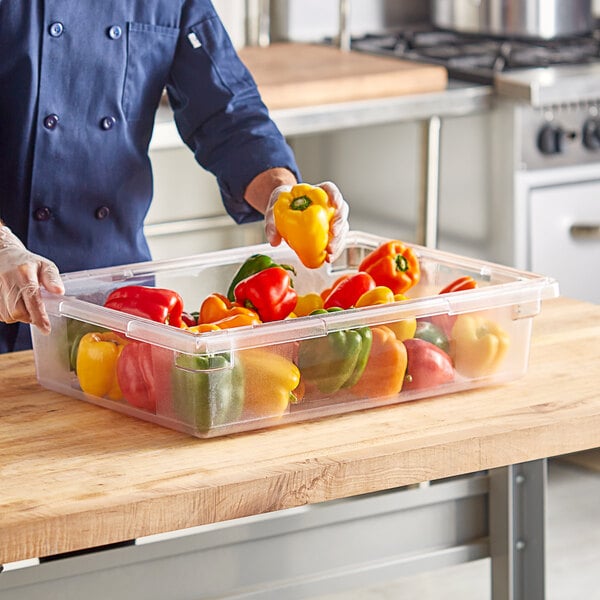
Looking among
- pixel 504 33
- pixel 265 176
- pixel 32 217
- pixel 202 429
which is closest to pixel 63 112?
pixel 32 217

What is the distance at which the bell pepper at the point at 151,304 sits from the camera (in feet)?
4.31

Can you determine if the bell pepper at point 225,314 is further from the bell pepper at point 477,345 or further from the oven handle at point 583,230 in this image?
the oven handle at point 583,230

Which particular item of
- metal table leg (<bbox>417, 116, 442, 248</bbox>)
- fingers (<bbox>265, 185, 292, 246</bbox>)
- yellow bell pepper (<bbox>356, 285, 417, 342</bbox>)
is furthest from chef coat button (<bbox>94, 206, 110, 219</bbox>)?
metal table leg (<bbox>417, 116, 442, 248</bbox>)

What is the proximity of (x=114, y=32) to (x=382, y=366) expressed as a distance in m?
0.72

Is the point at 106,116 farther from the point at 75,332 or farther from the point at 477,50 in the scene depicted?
the point at 477,50

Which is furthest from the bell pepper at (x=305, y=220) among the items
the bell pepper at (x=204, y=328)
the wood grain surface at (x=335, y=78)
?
the wood grain surface at (x=335, y=78)

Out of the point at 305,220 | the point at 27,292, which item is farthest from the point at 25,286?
the point at 305,220

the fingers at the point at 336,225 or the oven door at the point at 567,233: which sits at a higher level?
the fingers at the point at 336,225

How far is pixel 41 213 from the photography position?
178 cm

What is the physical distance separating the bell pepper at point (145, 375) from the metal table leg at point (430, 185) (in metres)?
1.60

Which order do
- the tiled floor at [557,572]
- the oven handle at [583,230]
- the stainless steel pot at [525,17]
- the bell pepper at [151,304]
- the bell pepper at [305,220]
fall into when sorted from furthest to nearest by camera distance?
the stainless steel pot at [525,17]
the oven handle at [583,230]
the tiled floor at [557,572]
the bell pepper at [305,220]
the bell pepper at [151,304]

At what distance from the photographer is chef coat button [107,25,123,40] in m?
1.73

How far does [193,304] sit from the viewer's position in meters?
1.52

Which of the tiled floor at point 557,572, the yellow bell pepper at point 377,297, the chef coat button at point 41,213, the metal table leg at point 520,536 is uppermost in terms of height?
the chef coat button at point 41,213
